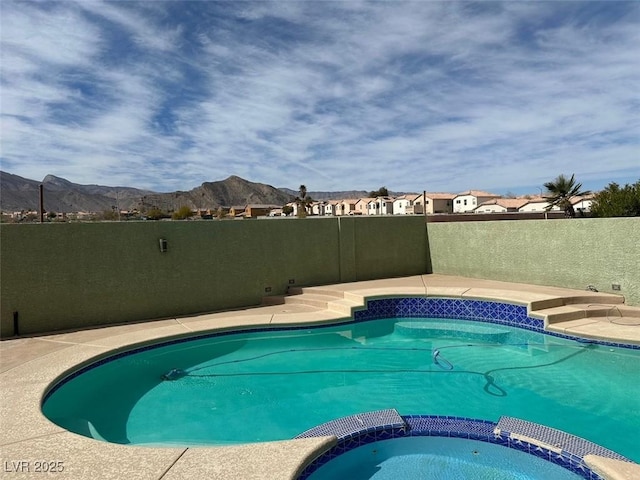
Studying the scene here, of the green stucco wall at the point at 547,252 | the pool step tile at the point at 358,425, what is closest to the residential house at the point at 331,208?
the green stucco wall at the point at 547,252

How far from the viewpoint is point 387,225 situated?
42.9 feet

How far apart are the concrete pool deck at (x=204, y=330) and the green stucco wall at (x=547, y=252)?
0.46 metres

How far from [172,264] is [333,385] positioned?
17.3 feet

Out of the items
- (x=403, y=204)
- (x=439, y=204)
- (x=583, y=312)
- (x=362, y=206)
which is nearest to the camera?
(x=583, y=312)

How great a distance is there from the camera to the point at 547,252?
34.5ft

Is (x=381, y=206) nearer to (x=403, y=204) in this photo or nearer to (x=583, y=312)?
(x=403, y=204)

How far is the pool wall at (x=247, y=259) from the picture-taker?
824 cm

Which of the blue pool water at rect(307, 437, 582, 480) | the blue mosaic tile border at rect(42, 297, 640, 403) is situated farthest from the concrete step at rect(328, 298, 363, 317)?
the blue pool water at rect(307, 437, 582, 480)

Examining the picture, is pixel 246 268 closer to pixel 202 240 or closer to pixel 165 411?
pixel 202 240

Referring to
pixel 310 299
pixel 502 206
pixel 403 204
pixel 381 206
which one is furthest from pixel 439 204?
pixel 310 299

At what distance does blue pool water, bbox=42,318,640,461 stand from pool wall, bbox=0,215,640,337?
7.52 feet

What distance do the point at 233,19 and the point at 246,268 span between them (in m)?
7.59

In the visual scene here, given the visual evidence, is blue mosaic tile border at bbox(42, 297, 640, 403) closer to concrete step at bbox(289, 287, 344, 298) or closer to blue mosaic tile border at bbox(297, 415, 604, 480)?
concrete step at bbox(289, 287, 344, 298)

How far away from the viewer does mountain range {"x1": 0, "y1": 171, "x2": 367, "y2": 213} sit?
5860 centimetres
